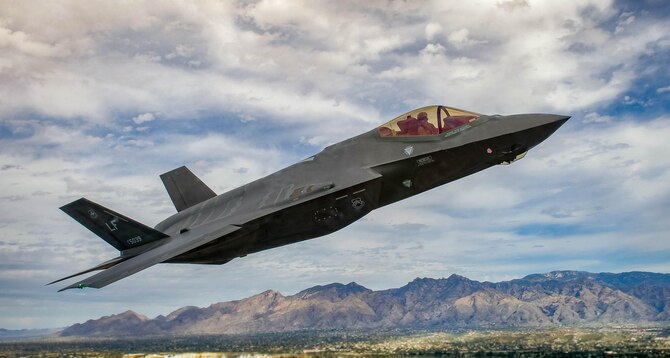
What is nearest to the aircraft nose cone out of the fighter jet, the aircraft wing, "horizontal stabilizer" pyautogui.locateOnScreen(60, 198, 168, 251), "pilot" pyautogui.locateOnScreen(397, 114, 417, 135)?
the fighter jet

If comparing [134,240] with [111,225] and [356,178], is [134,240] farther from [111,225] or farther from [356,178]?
[356,178]

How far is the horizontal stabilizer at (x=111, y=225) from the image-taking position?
18.5 metres

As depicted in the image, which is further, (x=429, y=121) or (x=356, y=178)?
(x=429, y=121)

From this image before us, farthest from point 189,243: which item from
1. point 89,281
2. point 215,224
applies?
point 89,281

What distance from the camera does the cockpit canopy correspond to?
16.0 metres

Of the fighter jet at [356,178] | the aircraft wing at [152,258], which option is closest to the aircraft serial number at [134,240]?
the fighter jet at [356,178]

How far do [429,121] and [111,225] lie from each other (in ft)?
38.5

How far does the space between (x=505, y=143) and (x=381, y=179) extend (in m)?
3.72

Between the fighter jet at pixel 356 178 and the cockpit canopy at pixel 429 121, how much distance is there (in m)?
0.03

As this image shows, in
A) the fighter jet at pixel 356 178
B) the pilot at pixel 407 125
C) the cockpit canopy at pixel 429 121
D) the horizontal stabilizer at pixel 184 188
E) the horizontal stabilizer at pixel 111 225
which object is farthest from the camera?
the horizontal stabilizer at pixel 184 188

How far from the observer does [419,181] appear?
16.0 m

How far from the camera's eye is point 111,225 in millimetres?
18812

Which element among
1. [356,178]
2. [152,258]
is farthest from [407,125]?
[152,258]

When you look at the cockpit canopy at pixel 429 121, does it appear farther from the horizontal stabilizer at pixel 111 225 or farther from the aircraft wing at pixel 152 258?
the horizontal stabilizer at pixel 111 225
